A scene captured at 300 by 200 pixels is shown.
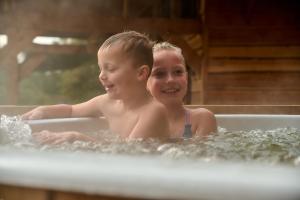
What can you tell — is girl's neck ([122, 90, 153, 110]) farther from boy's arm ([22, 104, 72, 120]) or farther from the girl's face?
boy's arm ([22, 104, 72, 120])

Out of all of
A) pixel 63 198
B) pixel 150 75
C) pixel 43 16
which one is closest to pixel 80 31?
pixel 43 16

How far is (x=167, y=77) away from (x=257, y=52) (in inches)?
173

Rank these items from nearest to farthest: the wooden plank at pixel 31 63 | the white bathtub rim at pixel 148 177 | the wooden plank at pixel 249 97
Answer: the white bathtub rim at pixel 148 177 → the wooden plank at pixel 249 97 → the wooden plank at pixel 31 63

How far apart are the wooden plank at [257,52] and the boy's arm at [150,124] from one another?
454 cm

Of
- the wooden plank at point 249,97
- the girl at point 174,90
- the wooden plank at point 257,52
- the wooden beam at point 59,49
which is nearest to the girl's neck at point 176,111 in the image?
the girl at point 174,90

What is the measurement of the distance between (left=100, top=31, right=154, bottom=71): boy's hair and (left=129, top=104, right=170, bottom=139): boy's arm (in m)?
0.24

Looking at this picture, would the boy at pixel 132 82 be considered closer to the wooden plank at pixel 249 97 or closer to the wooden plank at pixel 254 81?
the wooden plank at pixel 249 97

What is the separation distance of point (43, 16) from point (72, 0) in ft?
2.61

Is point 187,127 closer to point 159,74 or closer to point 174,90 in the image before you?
point 174,90

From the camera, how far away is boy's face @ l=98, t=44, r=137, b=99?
213cm

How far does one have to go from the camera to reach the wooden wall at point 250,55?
6461 mm

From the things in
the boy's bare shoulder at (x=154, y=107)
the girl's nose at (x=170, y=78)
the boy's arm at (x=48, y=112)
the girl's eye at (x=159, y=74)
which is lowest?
the boy's arm at (x=48, y=112)

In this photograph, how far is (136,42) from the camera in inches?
83.5

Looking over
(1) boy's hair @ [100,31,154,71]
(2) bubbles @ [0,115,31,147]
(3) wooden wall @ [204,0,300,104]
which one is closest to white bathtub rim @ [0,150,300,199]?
(2) bubbles @ [0,115,31,147]
